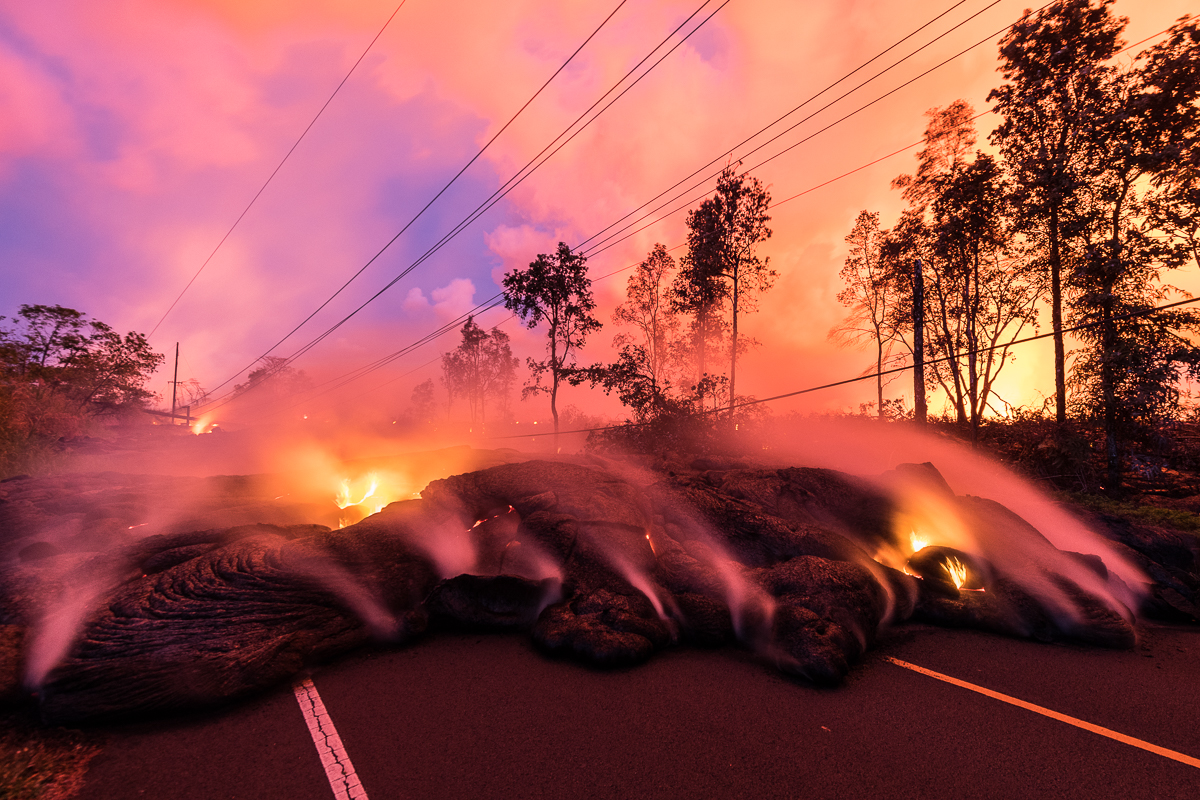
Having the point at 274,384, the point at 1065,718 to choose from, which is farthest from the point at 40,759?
the point at 274,384

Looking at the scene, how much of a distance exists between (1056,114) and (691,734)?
26975 mm

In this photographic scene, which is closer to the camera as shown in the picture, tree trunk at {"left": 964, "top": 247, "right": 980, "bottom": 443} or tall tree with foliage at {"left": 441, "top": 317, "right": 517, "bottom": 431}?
tree trunk at {"left": 964, "top": 247, "right": 980, "bottom": 443}

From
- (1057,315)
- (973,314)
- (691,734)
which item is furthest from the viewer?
(973,314)

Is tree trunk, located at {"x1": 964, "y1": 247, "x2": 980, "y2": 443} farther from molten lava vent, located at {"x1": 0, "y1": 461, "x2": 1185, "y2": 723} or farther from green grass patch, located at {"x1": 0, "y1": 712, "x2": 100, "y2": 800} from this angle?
green grass patch, located at {"x1": 0, "y1": 712, "x2": 100, "y2": 800}

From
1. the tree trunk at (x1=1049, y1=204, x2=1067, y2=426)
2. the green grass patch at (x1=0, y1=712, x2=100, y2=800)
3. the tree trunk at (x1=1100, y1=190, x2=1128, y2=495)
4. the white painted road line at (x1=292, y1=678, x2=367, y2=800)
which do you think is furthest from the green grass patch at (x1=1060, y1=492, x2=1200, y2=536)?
the green grass patch at (x1=0, y1=712, x2=100, y2=800)

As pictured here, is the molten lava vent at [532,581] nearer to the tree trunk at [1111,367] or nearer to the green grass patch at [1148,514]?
the green grass patch at [1148,514]

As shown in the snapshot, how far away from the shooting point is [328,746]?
5004 mm

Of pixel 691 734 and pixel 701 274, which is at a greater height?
pixel 701 274

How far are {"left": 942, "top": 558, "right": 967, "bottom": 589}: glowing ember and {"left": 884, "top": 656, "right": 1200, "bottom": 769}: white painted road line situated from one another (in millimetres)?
3453

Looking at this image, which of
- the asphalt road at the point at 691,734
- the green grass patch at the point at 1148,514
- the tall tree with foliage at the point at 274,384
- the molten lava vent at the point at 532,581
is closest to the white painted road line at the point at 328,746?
the asphalt road at the point at 691,734

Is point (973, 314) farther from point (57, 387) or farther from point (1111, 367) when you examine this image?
point (57, 387)

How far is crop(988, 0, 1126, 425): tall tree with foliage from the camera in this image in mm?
16406

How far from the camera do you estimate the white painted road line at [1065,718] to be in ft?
15.7

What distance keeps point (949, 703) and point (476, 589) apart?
25.1ft
